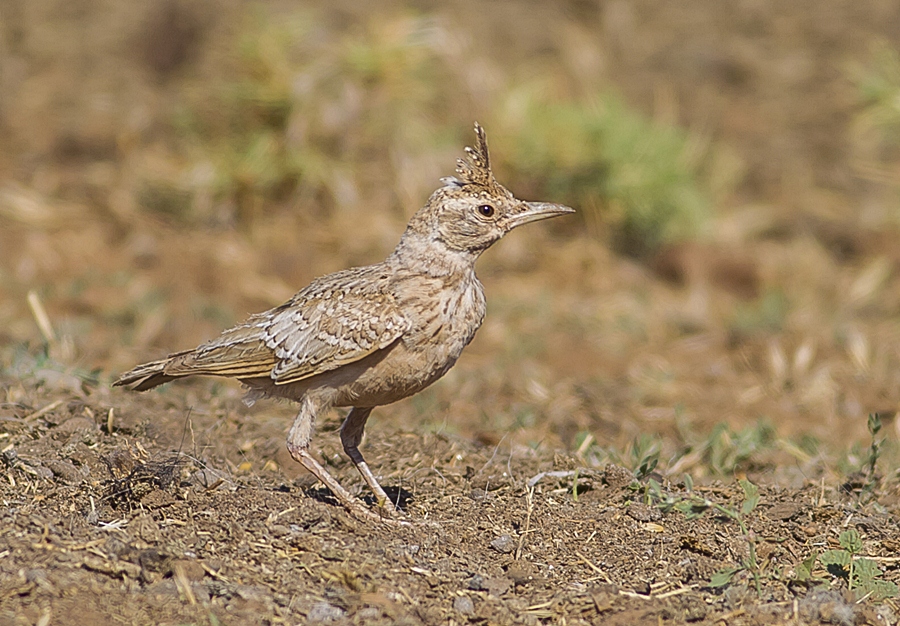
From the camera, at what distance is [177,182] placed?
11.1 m

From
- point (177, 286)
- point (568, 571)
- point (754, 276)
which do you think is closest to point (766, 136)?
point (754, 276)

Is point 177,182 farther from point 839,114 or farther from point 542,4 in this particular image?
point 839,114

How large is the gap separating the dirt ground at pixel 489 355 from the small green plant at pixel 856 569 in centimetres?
2

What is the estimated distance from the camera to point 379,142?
11.7m

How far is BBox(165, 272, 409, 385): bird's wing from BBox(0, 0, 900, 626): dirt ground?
0.43 metres

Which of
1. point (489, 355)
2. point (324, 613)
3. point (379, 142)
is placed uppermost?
point (324, 613)

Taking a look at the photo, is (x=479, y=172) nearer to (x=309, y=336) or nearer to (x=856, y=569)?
(x=309, y=336)

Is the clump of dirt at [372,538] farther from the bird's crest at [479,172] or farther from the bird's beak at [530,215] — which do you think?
the bird's crest at [479,172]

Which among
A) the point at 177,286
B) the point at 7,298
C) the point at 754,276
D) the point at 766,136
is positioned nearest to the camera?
the point at 7,298

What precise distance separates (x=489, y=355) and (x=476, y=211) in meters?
3.53

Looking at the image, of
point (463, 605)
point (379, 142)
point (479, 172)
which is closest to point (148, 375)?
point (479, 172)

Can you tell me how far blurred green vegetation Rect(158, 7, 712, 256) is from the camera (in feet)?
36.2

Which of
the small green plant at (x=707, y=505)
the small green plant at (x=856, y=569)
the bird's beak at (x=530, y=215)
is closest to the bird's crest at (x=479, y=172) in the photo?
the bird's beak at (x=530, y=215)

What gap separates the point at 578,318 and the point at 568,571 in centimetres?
502
